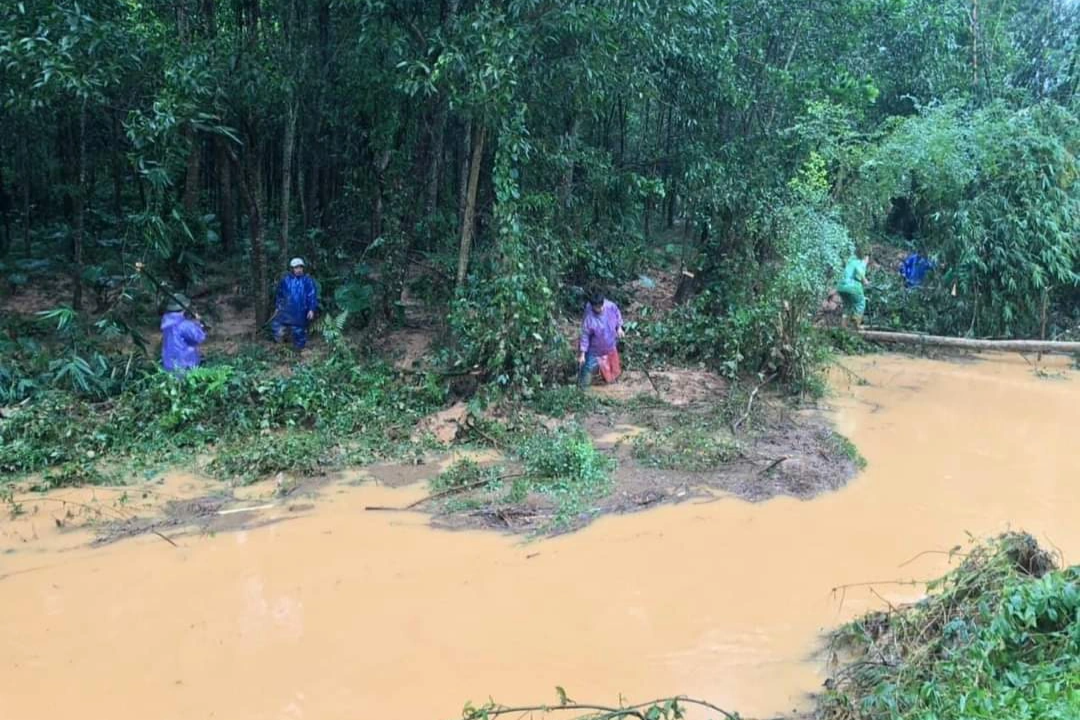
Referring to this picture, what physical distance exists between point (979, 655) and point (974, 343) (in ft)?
28.3

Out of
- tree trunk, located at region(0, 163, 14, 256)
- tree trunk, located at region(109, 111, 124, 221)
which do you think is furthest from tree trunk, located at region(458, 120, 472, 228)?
tree trunk, located at region(0, 163, 14, 256)

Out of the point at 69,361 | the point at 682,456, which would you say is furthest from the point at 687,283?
the point at 69,361

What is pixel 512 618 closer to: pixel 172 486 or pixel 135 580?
pixel 135 580

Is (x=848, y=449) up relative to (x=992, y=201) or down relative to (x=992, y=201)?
down

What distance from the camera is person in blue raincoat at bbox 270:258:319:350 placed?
9945 millimetres

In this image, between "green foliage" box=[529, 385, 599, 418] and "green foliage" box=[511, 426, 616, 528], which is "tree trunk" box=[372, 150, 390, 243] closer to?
"green foliage" box=[529, 385, 599, 418]

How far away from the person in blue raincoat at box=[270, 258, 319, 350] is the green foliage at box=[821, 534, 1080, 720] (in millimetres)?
7655

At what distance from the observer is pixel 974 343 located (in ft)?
35.7

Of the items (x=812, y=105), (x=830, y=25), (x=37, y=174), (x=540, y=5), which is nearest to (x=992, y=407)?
(x=812, y=105)

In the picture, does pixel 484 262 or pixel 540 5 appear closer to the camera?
pixel 540 5

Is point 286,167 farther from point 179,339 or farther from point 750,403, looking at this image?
point 750,403

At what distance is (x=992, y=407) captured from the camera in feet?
32.1

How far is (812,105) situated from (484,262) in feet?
15.9

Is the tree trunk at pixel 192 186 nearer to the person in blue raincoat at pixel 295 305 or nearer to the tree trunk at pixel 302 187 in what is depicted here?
the tree trunk at pixel 302 187
